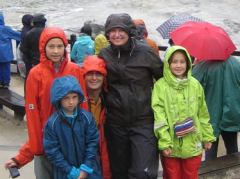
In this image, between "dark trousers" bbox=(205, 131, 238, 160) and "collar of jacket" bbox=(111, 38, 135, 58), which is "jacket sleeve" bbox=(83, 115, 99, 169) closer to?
"collar of jacket" bbox=(111, 38, 135, 58)

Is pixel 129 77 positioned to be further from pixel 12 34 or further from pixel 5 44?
pixel 12 34

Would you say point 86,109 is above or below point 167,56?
below

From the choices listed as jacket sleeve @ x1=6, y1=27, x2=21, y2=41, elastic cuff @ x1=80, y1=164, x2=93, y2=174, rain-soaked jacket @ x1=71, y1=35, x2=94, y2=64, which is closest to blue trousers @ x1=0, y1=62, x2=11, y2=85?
jacket sleeve @ x1=6, y1=27, x2=21, y2=41

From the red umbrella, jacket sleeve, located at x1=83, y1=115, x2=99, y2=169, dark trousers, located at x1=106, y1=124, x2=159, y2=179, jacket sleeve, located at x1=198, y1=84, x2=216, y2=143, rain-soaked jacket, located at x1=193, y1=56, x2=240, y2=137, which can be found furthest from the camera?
rain-soaked jacket, located at x1=193, y1=56, x2=240, y2=137

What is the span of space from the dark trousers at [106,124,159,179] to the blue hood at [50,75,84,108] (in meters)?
0.45

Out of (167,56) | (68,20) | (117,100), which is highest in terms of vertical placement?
(167,56)

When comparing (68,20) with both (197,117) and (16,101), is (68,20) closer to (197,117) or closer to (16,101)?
(16,101)

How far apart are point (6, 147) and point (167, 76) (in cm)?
269

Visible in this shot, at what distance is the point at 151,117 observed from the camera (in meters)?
3.26

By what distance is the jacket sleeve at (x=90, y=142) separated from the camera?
3.07m

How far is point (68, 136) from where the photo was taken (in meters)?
3.01

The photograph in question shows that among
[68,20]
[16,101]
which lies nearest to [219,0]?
[68,20]

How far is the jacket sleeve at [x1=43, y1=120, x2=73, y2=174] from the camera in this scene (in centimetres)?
299

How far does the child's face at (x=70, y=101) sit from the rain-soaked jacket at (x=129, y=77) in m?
0.30
